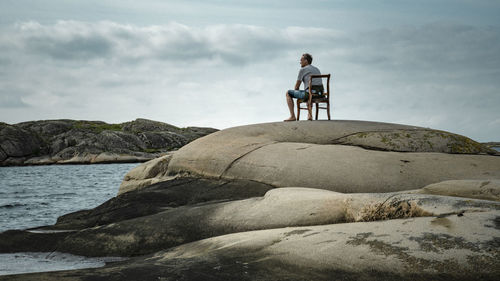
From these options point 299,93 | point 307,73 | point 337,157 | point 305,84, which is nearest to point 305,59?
point 307,73

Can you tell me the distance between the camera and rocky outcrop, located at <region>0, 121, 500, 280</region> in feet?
11.2

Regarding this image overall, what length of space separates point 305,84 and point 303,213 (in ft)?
22.6

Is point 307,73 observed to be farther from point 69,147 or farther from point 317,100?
point 69,147

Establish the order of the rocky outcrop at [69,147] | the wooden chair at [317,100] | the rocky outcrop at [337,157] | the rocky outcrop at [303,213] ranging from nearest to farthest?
1. the rocky outcrop at [303,213]
2. the rocky outcrop at [337,157]
3. the wooden chair at [317,100]
4. the rocky outcrop at [69,147]

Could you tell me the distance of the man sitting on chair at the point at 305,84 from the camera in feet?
36.9

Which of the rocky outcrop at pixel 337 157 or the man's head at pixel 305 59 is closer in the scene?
the rocky outcrop at pixel 337 157

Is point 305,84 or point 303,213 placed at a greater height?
point 305,84

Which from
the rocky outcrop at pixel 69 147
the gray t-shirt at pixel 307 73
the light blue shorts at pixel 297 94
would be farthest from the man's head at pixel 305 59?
the rocky outcrop at pixel 69 147

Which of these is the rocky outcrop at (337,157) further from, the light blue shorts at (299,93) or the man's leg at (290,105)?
the light blue shorts at (299,93)

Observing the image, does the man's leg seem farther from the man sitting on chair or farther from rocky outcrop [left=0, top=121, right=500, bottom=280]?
rocky outcrop [left=0, top=121, right=500, bottom=280]

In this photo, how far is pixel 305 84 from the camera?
11.4 meters

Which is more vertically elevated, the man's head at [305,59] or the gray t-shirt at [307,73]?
the man's head at [305,59]

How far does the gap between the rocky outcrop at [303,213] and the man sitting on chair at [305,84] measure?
4.71 feet

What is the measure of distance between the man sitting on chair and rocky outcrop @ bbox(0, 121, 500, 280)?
1.43m
